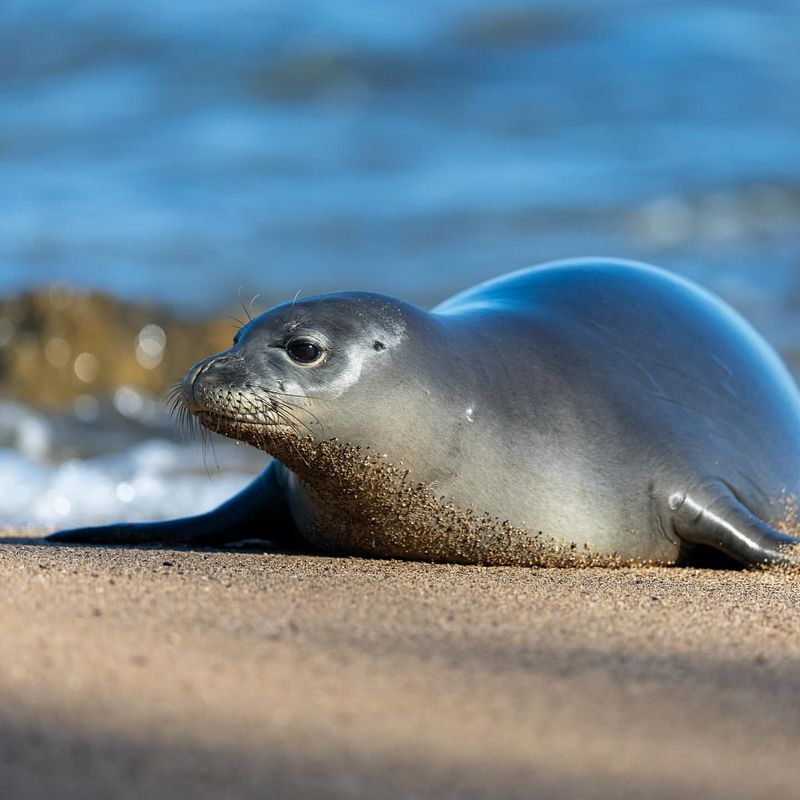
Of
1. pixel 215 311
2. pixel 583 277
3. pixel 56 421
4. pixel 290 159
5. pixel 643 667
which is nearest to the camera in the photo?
pixel 643 667

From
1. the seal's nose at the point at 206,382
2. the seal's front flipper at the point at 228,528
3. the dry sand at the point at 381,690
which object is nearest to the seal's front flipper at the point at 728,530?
the dry sand at the point at 381,690

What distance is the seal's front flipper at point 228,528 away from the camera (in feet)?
16.0

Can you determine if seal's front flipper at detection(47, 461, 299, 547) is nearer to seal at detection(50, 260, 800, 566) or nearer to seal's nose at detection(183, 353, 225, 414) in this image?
seal at detection(50, 260, 800, 566)

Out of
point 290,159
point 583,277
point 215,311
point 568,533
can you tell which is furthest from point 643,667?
point 290,159

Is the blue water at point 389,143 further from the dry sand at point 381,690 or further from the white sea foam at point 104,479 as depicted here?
the dry sand at point 381,690

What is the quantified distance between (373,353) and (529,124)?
1550 centimetres

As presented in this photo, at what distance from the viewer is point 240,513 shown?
4.94 metres

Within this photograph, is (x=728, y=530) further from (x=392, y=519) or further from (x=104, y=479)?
(x=104, y=479)

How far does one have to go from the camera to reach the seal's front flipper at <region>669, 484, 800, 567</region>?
4477mm

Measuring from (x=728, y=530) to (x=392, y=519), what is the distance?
1.04 meters

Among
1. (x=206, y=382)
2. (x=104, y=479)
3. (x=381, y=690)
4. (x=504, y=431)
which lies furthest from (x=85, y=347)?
(x=381, y=690)

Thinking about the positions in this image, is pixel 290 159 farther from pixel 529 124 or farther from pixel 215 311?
pixel 215 311

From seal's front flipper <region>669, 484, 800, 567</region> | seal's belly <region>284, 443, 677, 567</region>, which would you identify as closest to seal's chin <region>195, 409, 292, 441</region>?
seal's belly <region>284, 443, 677, 567</region>

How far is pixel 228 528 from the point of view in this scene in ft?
16.3
